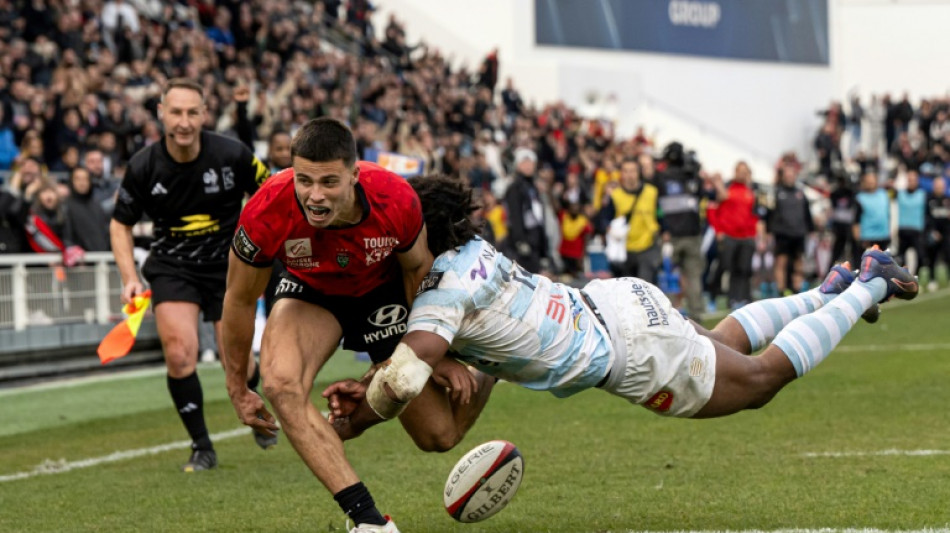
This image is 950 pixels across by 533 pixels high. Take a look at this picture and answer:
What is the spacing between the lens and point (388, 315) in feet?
21.9

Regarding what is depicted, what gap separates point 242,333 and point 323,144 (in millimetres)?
1096

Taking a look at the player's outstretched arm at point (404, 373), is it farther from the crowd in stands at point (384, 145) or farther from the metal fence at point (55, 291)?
the metal fence at point (55, 291)

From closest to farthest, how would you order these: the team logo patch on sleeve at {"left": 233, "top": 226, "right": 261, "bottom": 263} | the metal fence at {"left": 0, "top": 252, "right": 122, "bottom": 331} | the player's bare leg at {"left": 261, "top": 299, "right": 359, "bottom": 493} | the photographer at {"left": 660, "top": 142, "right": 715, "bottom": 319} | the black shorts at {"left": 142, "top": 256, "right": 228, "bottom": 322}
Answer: the player's bare leg at {"left": 261, "top": 299, "right": 359, "bottom": 493}
the team logo patch on sleeve at {"left": 233, "top": 226, "right": 261, "bottom": 263}
the black shorts at {"left": 142, "top": 256, "right": 228, "bottom": 322}
the metal fence at {"left": 0, "top": 252, "right": 122, "bottom": 331}
the photographer at {"left": 660, "top": 142, "right": 715, "bottom": 319}

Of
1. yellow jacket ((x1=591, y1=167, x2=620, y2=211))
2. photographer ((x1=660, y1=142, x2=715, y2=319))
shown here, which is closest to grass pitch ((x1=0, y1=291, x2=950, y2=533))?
photographer ((x1=660, y1=142, x2=715, y2=319))

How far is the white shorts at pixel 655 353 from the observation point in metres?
6.41

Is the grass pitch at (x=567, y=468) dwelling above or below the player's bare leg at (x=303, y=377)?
below

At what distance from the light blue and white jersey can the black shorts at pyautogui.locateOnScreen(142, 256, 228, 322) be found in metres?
2.78

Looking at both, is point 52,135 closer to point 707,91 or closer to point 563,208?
point 563,208

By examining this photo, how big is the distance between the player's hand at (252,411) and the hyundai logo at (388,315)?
0.62 meters

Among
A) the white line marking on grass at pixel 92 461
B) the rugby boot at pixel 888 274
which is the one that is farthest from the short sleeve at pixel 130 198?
the rugby boot at pixel 888 274

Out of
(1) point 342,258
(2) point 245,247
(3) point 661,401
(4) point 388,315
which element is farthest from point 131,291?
(3) point 661,401

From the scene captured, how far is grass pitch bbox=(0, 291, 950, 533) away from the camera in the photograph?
6668 millimetres

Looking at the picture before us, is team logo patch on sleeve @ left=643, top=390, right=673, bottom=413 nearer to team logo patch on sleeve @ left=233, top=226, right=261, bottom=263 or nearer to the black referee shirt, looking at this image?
team logo patch on sleeve @ left=233, top=226, right=261, bottom=263

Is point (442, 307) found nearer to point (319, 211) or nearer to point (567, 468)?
point (319, 211)
